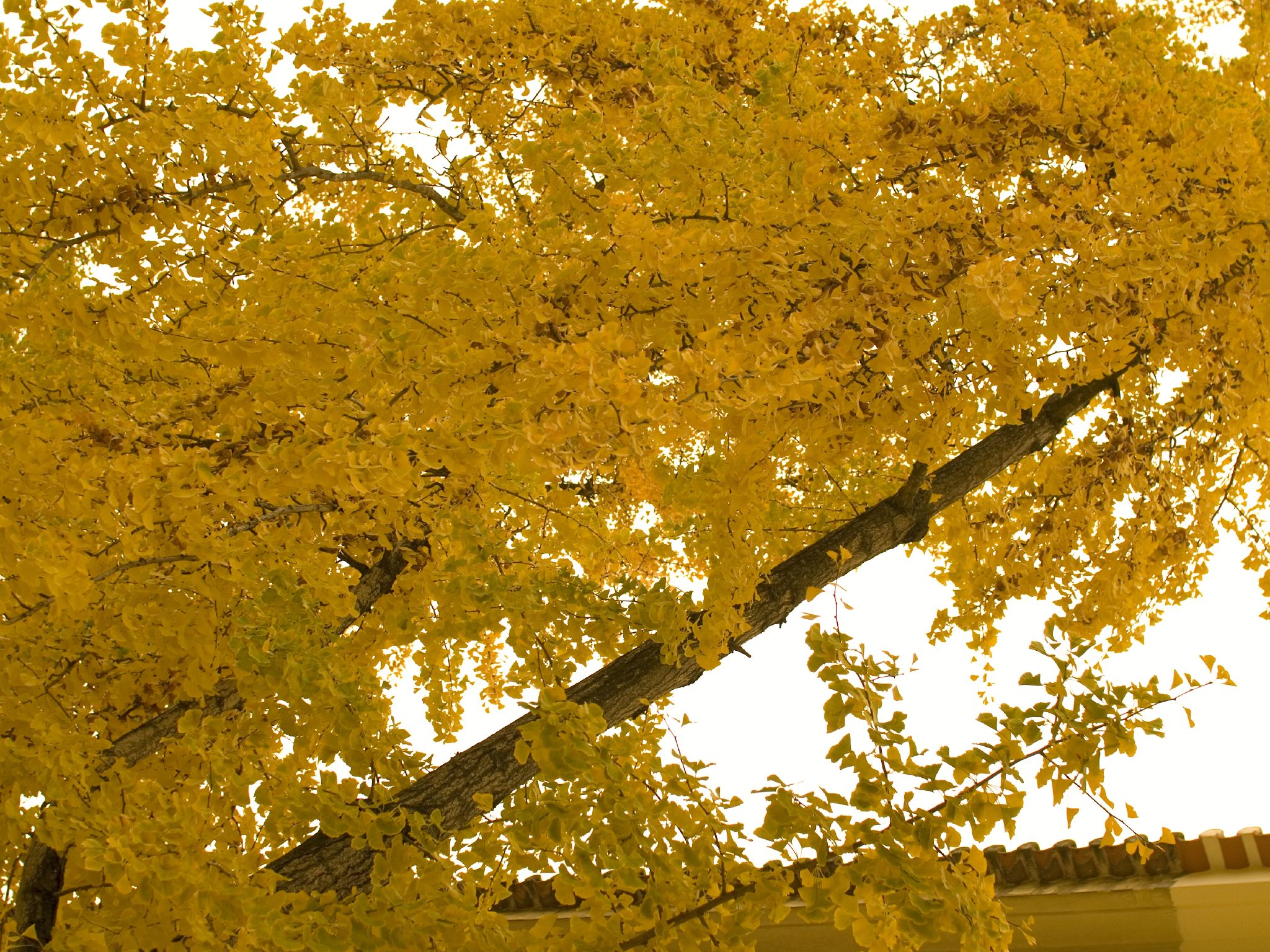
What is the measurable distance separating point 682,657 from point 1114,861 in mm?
Result: 3377

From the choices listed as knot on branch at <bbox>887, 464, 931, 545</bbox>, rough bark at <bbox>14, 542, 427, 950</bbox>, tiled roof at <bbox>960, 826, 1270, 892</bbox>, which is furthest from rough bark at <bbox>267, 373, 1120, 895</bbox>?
tiled roof at <bbox>960, 826, 1270, 892</bbox>

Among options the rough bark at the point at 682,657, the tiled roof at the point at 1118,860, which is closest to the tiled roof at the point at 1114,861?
the tiled roof at the point at 1118,860

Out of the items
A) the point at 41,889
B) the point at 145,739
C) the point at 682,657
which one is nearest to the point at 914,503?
the point at 682,657

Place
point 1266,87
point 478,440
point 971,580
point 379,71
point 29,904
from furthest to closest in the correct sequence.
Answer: point 379,71 → point 971,580 → point 1266,87 → point 29,904 → point 478,440

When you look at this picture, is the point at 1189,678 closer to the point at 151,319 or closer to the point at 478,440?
the point at 478,440

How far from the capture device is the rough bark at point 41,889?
10.2 feet

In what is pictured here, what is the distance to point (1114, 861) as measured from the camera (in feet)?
17.5

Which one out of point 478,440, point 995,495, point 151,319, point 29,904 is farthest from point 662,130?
point 29,904

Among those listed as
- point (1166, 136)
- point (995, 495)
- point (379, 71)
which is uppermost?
point (379, 71)

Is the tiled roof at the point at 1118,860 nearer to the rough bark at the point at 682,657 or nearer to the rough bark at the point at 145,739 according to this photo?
the rough bark at the point at 682,657

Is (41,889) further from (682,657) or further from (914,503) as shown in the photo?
(914,503)

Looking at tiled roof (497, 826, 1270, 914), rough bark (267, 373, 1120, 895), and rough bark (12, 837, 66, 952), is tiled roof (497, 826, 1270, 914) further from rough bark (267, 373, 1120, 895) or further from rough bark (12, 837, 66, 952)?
rough bark (12, 837, 66, 952)

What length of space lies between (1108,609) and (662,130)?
318cm

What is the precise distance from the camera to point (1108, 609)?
175 inches
